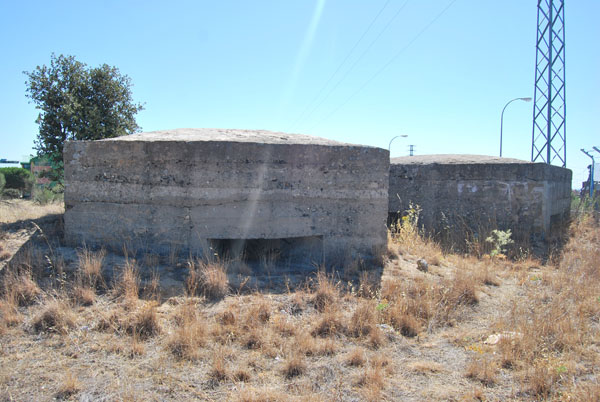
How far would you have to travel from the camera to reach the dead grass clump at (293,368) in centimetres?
293

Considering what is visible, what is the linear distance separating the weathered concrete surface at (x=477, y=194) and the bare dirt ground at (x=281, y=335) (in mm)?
2479

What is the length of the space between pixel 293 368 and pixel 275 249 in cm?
304

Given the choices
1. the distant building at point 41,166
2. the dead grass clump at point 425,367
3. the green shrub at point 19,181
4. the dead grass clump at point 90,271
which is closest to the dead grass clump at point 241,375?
the dead grass clump at point 425,367

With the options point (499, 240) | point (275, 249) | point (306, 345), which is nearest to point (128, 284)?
point (306, 345)

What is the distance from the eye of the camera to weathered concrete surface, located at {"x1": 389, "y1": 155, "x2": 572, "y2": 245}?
7613mm

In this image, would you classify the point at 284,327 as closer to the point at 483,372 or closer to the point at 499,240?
the point at 483,372

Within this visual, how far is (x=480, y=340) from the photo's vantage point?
142 inches

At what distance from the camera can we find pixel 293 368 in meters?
2.95

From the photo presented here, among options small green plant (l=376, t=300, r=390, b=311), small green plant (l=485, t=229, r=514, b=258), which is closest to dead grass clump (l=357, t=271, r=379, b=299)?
small green plant (l=376, t=300, r=390, b=311)

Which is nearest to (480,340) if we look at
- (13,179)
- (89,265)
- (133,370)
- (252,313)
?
(252,313)

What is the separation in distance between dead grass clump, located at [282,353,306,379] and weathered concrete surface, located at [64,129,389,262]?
238 centimetres

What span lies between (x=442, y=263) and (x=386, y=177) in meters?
1.64

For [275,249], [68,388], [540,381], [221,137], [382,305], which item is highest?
[221,137]

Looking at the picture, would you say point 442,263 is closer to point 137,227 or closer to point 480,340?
point 480,340
